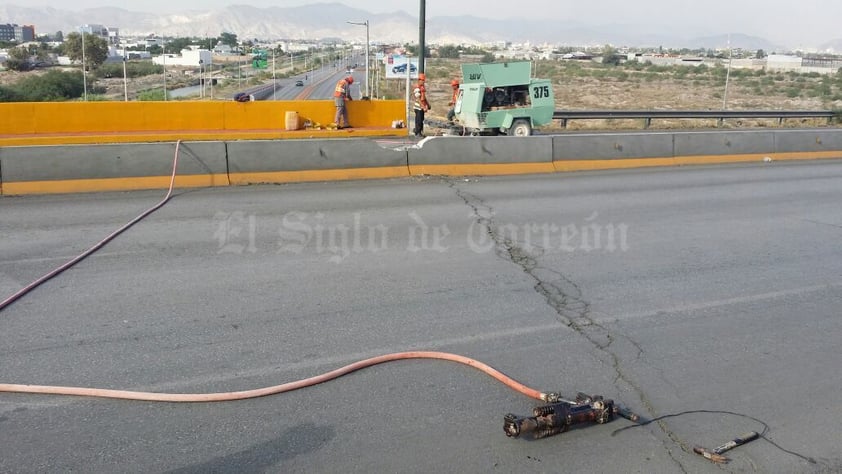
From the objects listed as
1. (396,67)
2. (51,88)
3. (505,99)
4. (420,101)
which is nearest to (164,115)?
(420,101)

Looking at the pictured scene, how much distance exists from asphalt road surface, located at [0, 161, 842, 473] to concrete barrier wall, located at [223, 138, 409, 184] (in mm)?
Answer: 2086

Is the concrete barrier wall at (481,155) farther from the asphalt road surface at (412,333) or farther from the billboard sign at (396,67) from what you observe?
the billboard sign at (396,67)

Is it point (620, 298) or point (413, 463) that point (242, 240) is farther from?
point (413, 463)

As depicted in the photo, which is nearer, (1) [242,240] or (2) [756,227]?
(1) [242,240]

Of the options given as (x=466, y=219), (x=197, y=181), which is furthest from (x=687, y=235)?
(x=197, y=181)

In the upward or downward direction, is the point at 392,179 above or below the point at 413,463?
above

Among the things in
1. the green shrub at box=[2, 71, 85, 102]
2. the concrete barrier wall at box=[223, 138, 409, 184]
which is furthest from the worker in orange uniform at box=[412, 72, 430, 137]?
the green shrub at box=[2, 71, 85, 102]

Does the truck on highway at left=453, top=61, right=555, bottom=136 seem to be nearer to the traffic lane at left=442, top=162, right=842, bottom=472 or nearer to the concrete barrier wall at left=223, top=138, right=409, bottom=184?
the traffic lane at left=442, top=162, right=842, bottom=472

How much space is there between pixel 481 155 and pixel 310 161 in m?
3.85

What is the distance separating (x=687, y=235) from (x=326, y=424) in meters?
7.38

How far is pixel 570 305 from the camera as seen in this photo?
23.1 feet

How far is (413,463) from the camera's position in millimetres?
4164

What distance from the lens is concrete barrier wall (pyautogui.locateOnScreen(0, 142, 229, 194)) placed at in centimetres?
1206

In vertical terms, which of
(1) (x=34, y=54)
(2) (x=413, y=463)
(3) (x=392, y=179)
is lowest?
(2) (x=413, y=463)
